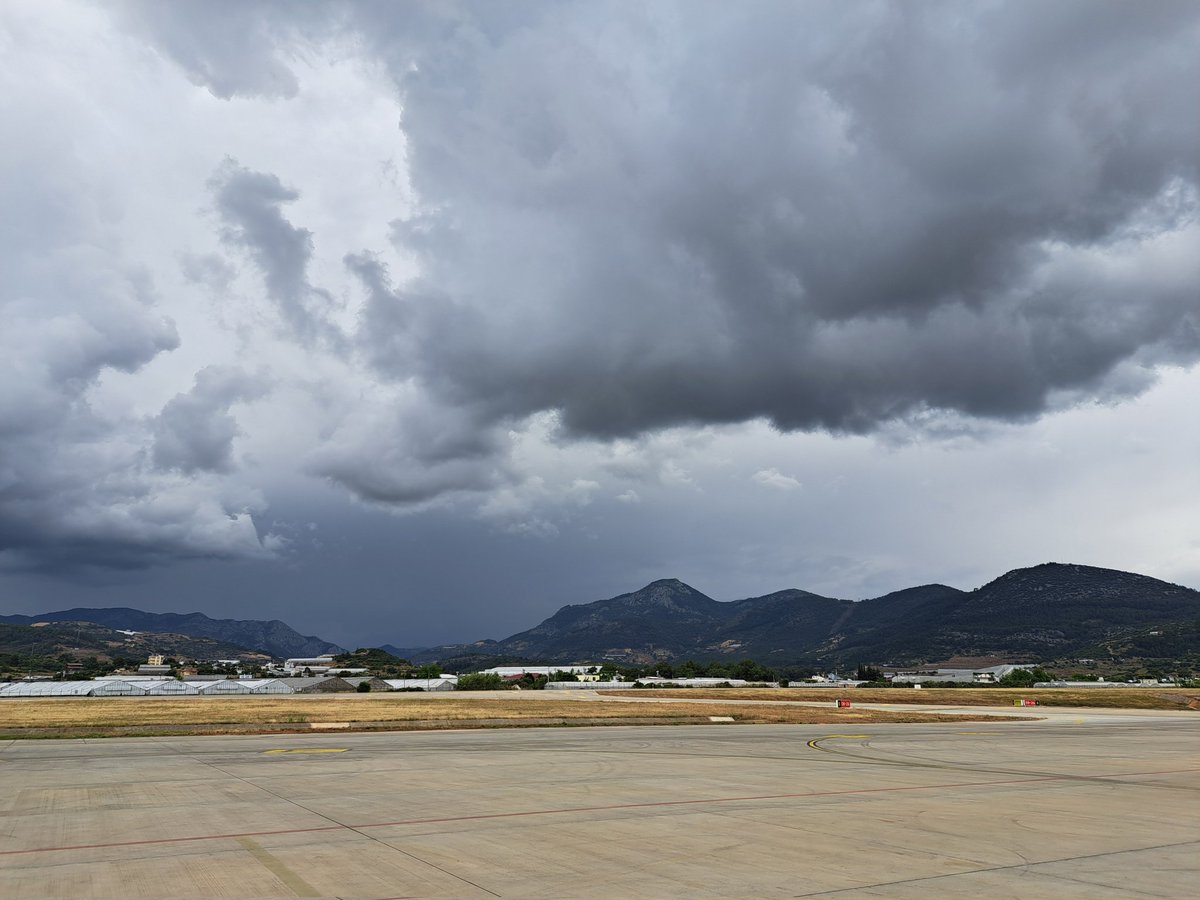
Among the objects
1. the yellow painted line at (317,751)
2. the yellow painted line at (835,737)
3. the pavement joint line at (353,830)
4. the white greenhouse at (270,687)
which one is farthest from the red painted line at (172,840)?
the white greenhouse at (270,687)

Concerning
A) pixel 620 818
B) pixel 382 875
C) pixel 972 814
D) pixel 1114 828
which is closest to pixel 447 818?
pixel 620 818

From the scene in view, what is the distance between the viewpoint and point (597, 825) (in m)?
16.8

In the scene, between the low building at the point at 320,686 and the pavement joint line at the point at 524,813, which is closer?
the pavement joint line at the point at 524,813

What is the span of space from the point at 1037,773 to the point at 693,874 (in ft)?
66.9

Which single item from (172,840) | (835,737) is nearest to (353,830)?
(172,840)

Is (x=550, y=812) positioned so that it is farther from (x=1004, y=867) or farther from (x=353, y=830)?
(x=1004, y=867)

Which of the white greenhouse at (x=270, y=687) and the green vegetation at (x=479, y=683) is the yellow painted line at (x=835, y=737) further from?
the green vegetation at (x=479, y=683)

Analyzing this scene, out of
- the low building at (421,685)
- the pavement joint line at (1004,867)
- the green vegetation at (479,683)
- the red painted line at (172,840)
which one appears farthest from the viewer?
the green vegetation at (479,683)

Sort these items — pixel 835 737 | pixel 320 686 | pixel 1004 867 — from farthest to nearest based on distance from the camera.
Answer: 1. pixel 320 686
2. pixel 835 737
3. pixel 1004 867

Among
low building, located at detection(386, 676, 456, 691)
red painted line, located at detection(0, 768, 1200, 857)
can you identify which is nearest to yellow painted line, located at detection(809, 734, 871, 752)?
red painted line, located at detection(0, 768, 1200, 857)

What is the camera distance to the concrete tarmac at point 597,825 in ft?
39.3

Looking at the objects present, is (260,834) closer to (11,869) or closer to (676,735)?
(11,869)

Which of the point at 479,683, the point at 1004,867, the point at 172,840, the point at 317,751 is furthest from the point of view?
the point at 479,683

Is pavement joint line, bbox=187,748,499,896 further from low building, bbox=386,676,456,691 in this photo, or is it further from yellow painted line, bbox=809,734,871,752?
low building, bbox=386,676,456,691
